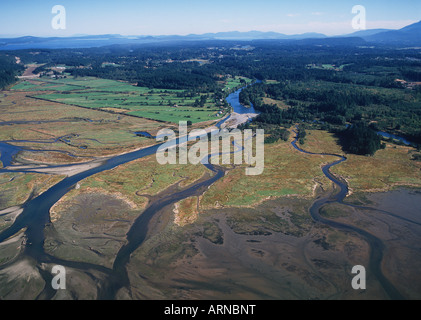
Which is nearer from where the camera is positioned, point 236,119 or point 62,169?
point 62,169

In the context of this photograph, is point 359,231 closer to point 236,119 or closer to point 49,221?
point 49,221

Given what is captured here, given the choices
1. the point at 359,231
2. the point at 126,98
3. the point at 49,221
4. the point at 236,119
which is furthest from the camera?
the point at 126,98

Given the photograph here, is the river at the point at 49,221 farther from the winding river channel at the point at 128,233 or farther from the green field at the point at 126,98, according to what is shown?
the green field at the point at 126,98

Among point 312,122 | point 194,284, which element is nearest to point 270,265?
point 194,284

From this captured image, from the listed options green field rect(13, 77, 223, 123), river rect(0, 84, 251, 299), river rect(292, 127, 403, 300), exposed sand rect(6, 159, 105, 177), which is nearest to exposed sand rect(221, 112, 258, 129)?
green field rect(13, 77, 223, 123)

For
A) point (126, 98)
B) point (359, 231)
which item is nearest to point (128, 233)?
point (359, 231)

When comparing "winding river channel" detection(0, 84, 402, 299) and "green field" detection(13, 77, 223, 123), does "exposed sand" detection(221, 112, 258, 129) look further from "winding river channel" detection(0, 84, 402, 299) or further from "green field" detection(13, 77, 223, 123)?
"winding river channel" detection(0, 84, 402, 299)
